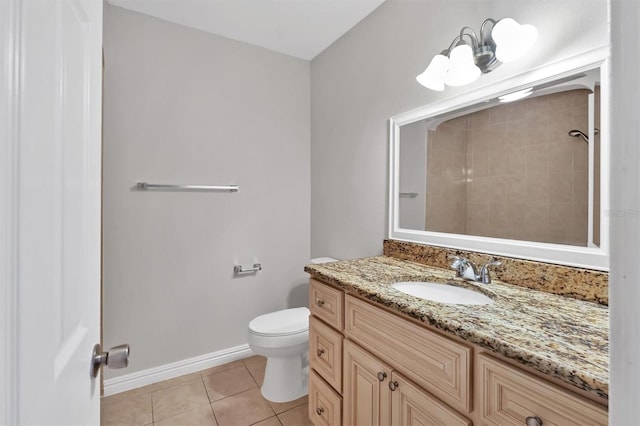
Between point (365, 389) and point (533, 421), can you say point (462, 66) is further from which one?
point (365, 389)

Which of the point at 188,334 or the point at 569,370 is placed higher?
the point at 569,370

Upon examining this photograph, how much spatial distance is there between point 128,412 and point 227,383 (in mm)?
552

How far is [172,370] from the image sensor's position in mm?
2014

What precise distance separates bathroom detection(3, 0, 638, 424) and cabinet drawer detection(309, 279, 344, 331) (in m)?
0.63

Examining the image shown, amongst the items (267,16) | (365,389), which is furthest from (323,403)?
(267,16)

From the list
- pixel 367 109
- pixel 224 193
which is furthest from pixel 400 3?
pixel 224 193

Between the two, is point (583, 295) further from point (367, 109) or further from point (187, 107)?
point (187, 107)

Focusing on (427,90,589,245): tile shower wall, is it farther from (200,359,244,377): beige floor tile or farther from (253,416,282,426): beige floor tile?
(200,359,244,377): beige floor tile

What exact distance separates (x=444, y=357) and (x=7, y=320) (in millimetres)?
917

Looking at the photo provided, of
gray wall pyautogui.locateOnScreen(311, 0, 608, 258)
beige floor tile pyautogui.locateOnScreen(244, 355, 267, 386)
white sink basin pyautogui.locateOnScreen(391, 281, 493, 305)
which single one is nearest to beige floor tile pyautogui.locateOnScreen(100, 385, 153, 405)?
beige floor tile pyautogui.locateOnScreen(244, 355, 267, 386)

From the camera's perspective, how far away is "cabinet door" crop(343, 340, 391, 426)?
1.05m

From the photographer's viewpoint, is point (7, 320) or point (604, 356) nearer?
point (7, 320)

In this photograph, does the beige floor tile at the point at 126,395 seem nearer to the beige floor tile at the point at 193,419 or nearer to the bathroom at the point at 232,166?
the bathroom at the point at 232,166

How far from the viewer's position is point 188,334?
2.09m
